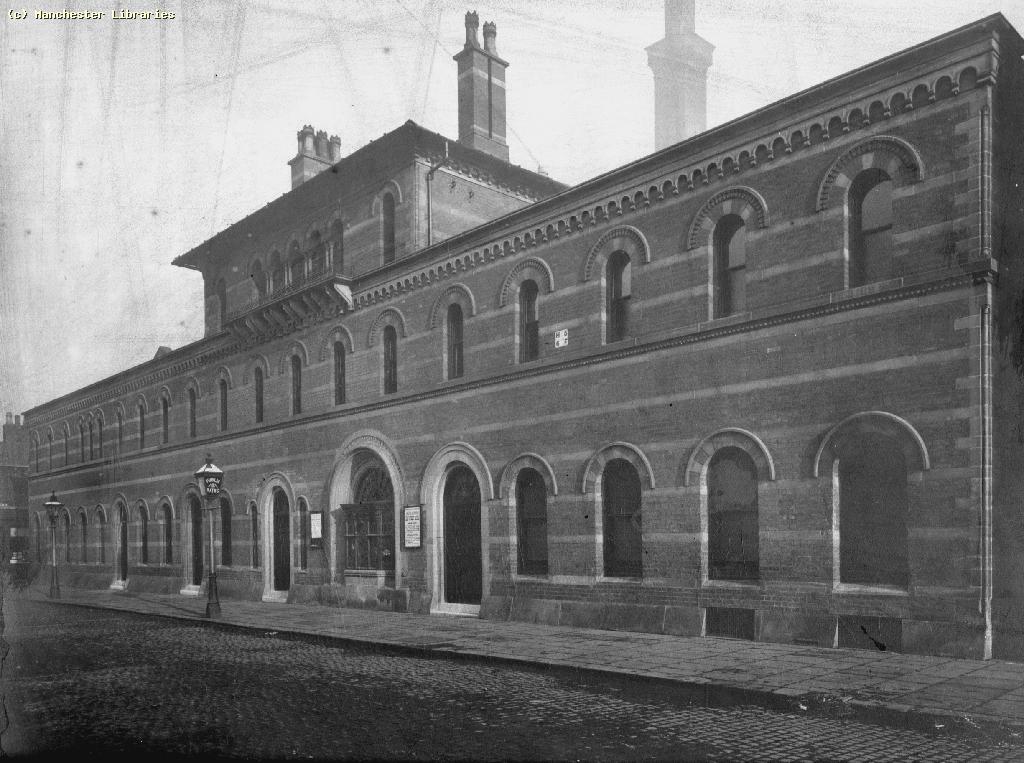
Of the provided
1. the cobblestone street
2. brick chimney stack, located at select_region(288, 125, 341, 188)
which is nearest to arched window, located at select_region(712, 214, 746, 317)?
the cobblestone street

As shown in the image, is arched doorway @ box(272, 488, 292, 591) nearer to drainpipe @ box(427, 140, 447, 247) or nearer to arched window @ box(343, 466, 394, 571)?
arched window @ box(343, 466, 394, 571)

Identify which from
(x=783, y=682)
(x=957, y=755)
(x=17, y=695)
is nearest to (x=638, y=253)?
(x=783, y=682)

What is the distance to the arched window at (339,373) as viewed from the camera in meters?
23.4

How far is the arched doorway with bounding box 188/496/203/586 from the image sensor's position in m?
29.9

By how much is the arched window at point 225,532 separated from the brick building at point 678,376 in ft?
4.57

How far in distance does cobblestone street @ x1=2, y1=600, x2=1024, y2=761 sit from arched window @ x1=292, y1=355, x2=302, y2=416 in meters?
11.8

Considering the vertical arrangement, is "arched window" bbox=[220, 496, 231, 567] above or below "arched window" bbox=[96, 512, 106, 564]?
above

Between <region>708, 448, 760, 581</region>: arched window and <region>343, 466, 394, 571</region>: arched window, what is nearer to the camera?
<region>708, 448, 760, 581</region>: arched window

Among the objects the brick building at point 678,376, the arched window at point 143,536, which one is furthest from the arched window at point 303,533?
the arched window at point 143,536

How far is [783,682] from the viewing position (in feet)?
32.3

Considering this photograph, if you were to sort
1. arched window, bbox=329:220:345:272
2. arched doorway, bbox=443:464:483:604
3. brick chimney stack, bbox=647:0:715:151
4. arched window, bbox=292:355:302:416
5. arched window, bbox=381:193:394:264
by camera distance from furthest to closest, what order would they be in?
arched window, bbox=292:355:302:416, arched window, bbox=329:220:345:272, arched window, bbox=381:193:394:264, brick chimney stack, bbox=647:0:715:151, arched doorway, bbox=443:464:483:604

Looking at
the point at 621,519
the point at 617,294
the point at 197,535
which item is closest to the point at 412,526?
the point at 621,519

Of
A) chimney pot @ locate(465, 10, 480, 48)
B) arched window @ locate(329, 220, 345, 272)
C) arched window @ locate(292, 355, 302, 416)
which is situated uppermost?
chimney pot @ locate(465, 10, 480, 48)

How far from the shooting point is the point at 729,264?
14500 mm
